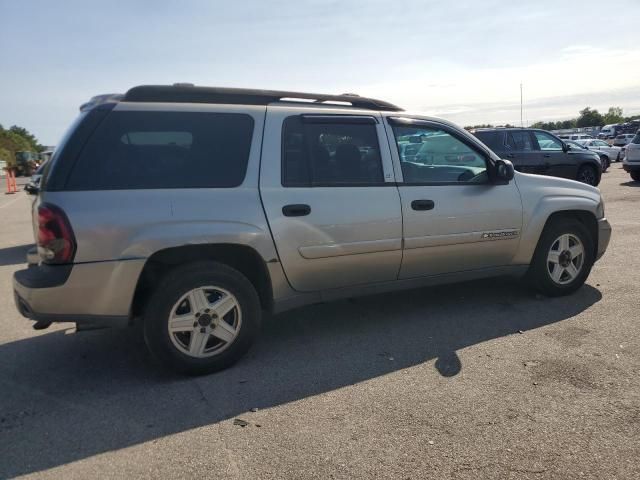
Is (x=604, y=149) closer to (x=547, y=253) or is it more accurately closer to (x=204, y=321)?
(x=547, y=253)

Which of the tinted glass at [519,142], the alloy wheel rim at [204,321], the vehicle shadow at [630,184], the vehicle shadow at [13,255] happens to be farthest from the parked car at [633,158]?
the alloy wheel rim at [204,321]

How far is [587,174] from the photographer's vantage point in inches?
594

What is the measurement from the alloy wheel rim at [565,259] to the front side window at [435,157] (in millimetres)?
1100

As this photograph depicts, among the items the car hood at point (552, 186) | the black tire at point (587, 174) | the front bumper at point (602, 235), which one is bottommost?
the black tire at point (587, 174)

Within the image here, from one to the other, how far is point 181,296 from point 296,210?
104 centimetres

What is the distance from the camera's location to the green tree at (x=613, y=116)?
9554cm

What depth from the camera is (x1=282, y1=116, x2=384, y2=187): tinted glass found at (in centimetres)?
423

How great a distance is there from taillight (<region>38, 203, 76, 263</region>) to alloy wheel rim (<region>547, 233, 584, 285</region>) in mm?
4223

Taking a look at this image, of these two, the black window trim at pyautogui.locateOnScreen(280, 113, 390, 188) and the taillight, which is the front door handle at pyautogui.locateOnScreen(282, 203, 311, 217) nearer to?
the black window trim at pyautogui.locateOnScreen(280, 113, 390, 188)

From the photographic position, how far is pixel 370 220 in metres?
4.39

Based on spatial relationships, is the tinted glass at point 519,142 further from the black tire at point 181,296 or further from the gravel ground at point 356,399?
the black tire at point 181,296

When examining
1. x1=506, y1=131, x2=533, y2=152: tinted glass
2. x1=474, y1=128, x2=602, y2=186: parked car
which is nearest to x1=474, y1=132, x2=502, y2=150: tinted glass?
x1=474, y1=128, x2=602, y2=186: parked car

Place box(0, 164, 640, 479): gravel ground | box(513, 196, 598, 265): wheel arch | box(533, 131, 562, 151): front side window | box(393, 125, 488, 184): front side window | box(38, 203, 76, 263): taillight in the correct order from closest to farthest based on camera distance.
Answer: box(0, 164, 640, 479): gravel ground, box(38, 203, 76, 263): taillight, box(393, 125, 488, 184): front side window, box(513, 196, 598, 265): wheel arch, box(533, 131, 562, 151): front side window

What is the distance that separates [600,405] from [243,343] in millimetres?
2359
